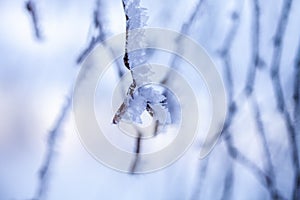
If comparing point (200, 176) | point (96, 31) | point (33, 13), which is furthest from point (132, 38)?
point (200, 176)

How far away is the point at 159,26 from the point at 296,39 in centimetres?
28

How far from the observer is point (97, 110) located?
63 centimetres

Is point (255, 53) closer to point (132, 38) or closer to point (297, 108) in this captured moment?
point (297, 108)

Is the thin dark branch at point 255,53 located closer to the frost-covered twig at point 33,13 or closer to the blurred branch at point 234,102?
the blurred branch at point 234,102

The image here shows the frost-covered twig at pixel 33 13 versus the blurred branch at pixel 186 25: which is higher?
the frost-covered twig at pixel 33 13

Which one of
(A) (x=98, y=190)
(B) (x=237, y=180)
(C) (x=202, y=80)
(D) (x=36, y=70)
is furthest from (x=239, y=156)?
(D) (x=36, y=70)

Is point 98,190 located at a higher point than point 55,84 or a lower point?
lower

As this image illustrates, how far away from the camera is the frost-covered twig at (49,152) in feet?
2.02

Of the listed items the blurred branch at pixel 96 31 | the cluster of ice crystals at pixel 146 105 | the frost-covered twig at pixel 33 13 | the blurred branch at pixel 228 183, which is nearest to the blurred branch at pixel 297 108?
the blurred branch at pixel 228 183

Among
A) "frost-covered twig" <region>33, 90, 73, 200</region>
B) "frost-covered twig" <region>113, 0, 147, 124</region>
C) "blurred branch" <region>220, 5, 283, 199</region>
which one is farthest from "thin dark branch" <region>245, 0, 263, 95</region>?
"frost-covered twig" <region>33, 90, 73, 200</region>

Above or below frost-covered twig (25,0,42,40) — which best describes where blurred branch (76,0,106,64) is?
below

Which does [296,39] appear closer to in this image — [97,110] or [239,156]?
[239,156]

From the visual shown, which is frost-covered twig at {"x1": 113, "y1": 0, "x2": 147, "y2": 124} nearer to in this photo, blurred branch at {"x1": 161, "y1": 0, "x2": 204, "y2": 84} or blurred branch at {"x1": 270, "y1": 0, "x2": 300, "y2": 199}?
blurred branch at {"x1": 161, "y1": 0, "x2": 204, "y2": 84}

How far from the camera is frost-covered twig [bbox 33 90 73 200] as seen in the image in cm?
62
